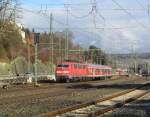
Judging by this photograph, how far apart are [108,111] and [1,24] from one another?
3680cm

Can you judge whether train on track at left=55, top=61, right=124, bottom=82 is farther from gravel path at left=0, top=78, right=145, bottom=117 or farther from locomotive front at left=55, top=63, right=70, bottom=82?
gravel path at left=0, top=78, right=145, bottom=117

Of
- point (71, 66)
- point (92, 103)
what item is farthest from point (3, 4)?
point (92, 103)

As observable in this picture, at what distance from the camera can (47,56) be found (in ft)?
374

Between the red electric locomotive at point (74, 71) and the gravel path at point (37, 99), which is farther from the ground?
the red electric locomotive at point (74, 71)

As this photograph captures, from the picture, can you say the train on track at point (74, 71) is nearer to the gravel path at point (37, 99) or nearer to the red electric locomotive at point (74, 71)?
the red electric locomotive at point (74, 71)

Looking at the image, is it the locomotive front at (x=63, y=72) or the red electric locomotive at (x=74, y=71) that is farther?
the red electric locomotive at (x=74, y=71)

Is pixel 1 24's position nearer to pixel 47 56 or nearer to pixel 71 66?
pixel 71 66

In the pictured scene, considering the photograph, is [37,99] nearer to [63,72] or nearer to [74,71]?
[63,72]

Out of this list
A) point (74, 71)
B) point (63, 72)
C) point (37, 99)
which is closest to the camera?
point (37, 99)

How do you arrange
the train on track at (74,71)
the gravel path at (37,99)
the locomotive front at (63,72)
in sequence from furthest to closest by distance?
the train on track at (74,71), the locomotive front at (63,72), the gravel path at (37,99)

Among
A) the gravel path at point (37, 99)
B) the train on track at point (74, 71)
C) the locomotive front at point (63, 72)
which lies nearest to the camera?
the gravel path at point (37, 99)

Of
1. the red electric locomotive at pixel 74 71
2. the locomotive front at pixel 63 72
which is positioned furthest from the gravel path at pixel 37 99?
the red electric locomotive at pixel 74 71

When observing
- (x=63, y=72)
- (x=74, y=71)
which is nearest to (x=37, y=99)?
(x=63, y=72)

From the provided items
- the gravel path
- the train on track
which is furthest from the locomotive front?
the gravel path
